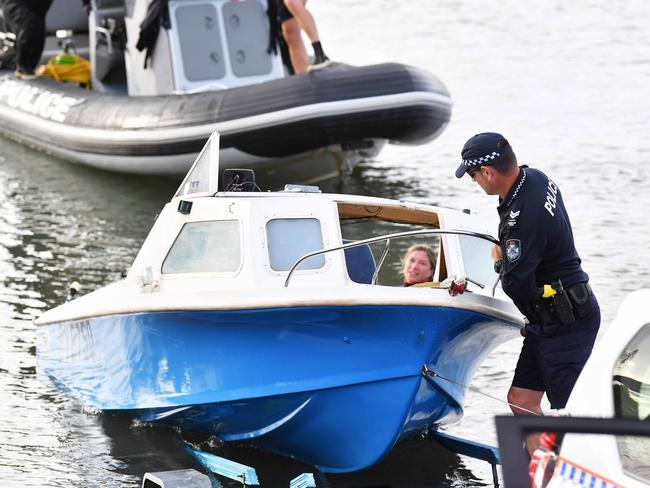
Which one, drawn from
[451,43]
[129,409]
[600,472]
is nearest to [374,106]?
[129,409]

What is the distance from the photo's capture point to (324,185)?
15844 mm

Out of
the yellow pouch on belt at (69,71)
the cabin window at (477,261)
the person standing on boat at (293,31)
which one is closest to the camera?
the cabin window at (477,261)

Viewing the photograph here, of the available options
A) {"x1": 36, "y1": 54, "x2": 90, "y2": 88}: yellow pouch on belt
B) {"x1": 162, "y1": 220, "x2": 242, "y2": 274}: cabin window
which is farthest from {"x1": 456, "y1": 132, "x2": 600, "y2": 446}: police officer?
{"x1": 36, "y1": 54, "x2": 90, "y2": 88}: yellow pouch on belt

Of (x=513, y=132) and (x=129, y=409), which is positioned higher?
(x=513, y=132)

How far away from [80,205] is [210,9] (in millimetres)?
2869

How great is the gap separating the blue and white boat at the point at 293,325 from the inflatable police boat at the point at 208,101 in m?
5.82

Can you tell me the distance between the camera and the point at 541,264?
677 centimetres

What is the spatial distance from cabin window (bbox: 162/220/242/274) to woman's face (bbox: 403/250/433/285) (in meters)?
1.15

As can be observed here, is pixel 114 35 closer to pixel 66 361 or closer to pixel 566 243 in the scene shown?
pixel 66 361

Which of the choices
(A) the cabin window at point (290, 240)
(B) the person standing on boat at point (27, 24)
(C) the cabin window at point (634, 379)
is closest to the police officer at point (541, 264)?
(A) the cabin window at point (290, 240)

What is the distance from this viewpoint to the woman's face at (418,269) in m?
8.14

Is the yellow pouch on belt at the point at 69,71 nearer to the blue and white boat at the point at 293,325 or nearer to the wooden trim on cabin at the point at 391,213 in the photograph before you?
the blue and white boat at the point at 293,325

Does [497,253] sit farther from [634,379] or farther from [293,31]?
[293,31]

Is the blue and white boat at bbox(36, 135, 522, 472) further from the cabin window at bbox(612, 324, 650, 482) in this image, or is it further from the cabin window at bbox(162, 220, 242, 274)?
the cabin window at bbox(612, 324, 650, 482)
